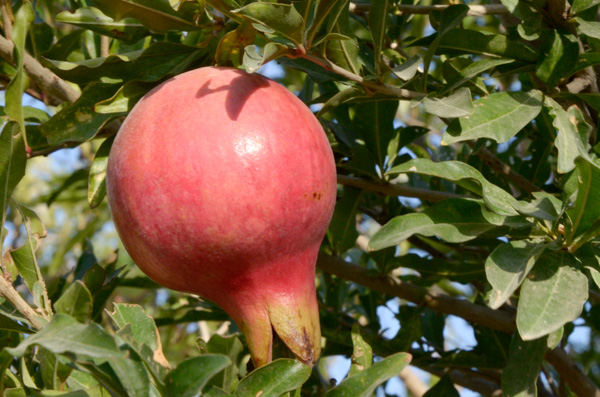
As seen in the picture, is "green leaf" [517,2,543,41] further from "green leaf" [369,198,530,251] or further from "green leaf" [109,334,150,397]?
"green leaf" [109,334,150,397]

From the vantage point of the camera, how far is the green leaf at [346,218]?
181 cm

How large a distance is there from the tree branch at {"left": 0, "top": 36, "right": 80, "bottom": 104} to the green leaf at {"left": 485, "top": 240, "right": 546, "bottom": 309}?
0.97 m

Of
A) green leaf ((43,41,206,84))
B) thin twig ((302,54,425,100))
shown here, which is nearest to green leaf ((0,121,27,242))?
green leaf ((43,41,206,84))

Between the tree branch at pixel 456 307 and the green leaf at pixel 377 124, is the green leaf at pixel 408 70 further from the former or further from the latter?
the tree branch at pixel 456 307

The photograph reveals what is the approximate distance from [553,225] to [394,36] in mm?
804

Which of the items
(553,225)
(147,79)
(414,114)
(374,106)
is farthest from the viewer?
(414,114)

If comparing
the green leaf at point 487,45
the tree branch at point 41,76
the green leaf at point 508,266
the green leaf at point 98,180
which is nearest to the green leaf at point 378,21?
the green leaf at point 487,45

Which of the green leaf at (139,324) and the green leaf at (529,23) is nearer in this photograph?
the green leaf at (139,324)

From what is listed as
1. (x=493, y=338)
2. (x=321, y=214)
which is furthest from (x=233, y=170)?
(x=493, y=338)

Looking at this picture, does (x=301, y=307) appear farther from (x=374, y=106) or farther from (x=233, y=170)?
(x=374, y=106)

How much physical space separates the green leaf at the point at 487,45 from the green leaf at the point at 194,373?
0.84 m

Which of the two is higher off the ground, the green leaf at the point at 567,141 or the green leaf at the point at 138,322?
the green leaf at the point at 567,141

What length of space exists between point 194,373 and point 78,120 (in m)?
0.65

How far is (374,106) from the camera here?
1709mm
